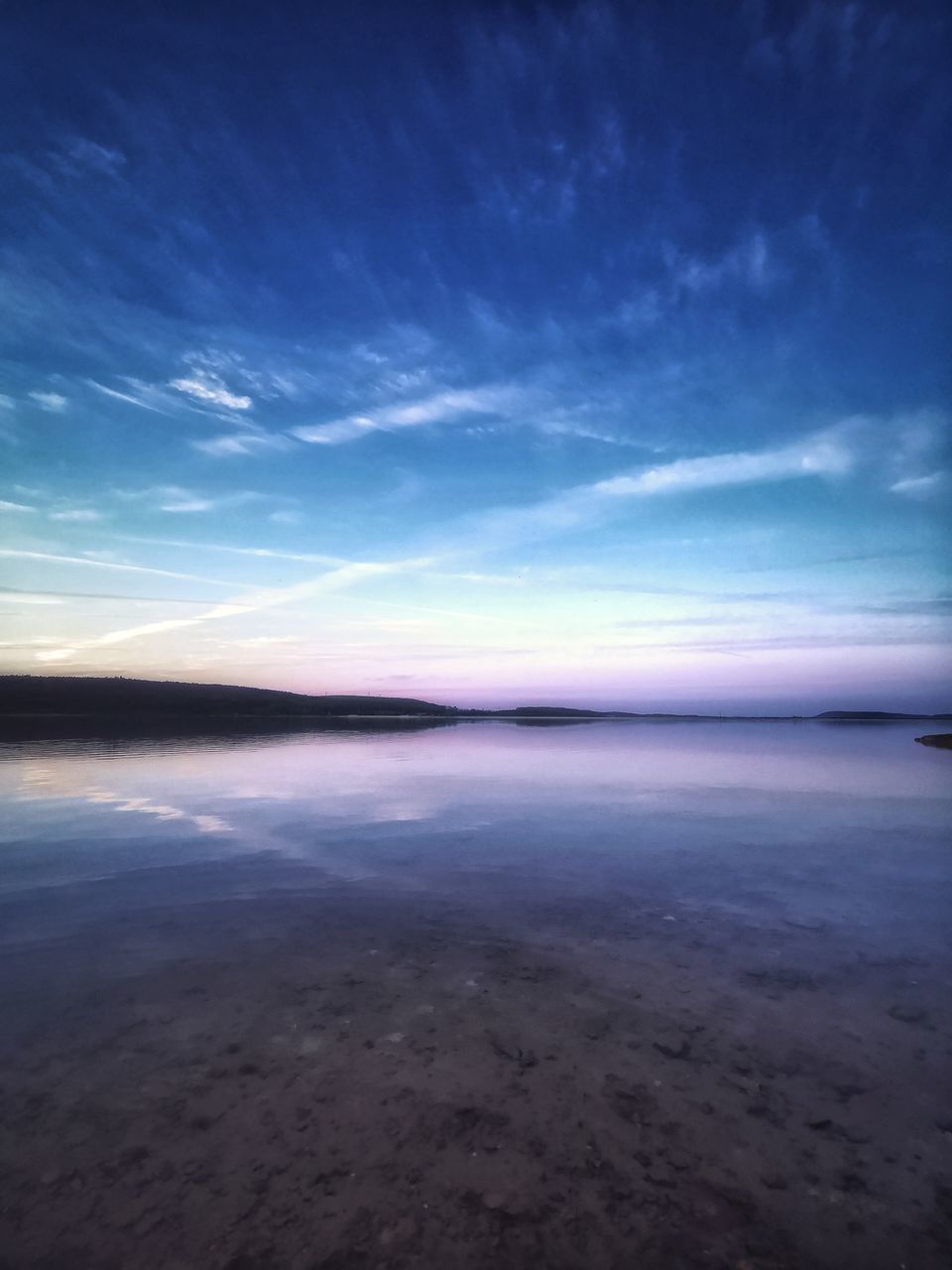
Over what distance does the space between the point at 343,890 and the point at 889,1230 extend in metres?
7.11

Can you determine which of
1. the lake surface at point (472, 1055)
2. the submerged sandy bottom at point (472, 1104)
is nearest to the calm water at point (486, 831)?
the lake surface at point (472, 1055)

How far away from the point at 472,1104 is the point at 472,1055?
1.92ft

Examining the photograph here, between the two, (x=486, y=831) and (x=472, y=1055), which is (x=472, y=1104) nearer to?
(x=472, y=1055)

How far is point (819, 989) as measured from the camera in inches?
232

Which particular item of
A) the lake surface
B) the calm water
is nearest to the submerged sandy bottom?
the lake surface

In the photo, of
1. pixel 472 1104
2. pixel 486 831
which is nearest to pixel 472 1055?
pixel 472 1104

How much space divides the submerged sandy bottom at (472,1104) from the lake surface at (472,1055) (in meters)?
0.02

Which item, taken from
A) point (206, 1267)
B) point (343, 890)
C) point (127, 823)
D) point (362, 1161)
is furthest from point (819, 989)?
point (127, 823)

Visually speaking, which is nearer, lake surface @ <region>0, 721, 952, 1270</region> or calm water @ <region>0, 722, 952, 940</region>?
lake surface @ <region>0, 721, 952, 1270</region>

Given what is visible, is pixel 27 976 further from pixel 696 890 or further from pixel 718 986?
pixel 696 890

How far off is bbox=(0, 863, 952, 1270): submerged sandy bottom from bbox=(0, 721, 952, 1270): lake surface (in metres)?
0.02

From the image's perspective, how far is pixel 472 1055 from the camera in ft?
15.5

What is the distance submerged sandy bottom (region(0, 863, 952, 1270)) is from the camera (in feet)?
10.3

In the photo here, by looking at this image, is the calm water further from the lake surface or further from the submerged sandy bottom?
the submerged sandy bottom
